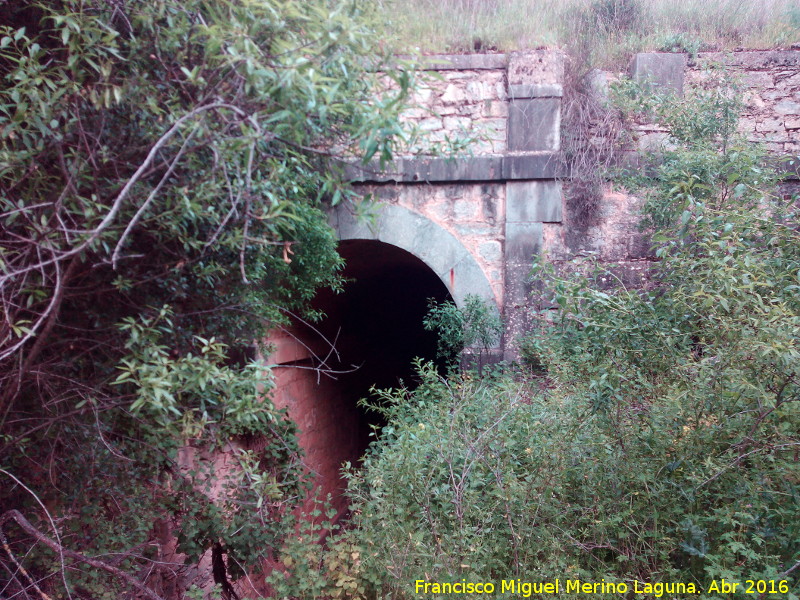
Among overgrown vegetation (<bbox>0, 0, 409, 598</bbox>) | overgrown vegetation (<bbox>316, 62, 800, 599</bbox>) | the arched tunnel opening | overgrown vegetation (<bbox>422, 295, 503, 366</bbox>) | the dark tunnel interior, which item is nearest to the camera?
overgrown vegetation (<bbox>0, 0, 409, 598</bbox>)

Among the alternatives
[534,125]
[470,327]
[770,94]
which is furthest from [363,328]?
[770,94]

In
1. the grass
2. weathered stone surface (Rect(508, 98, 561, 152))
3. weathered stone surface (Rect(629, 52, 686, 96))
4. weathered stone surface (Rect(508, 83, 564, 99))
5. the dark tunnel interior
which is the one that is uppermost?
the grass

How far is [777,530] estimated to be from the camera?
96.4 inches

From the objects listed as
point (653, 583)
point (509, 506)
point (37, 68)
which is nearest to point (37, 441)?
point (37, 68)

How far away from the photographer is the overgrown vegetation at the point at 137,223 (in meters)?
1.96

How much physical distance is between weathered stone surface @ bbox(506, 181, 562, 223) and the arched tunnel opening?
1134mm

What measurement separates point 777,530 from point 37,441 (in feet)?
10.8

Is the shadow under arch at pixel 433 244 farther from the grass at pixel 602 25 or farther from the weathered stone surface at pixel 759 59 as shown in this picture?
the weathered stone surface at pixel 759 59

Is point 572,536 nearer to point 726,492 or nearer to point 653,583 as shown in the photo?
point 653,583

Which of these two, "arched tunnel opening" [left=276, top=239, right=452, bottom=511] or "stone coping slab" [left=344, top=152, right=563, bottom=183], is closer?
"stone coping slab" [left=344, top=152, right=563, bottom=183]

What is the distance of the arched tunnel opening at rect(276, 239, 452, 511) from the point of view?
556 cm

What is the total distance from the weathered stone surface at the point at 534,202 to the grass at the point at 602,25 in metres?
1.16

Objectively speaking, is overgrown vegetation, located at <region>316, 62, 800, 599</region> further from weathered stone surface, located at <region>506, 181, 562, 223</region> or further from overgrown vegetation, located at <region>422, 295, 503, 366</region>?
weathered stone surface, located at <region>506, 181, 562, 223</region>

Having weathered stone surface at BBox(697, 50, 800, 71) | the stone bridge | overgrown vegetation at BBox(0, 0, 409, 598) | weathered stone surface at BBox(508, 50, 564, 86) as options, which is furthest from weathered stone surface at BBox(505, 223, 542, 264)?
overgrown vegetation at BBox(0, 0, 409, 598)
